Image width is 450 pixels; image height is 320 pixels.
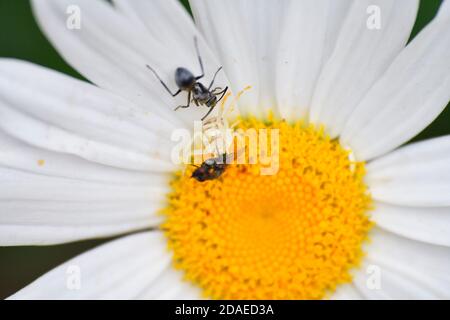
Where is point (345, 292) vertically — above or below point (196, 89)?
below

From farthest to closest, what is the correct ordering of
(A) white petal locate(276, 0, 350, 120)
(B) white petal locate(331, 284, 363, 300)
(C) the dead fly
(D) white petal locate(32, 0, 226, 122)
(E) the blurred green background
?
(E) the blurred green background < (B) white petal locate(331, 284, 363, 300) < (C) the dead fly < (A) white petal locate(276, 0, 350, 120) < (D) white petal locate(32, 0, 226, 122)

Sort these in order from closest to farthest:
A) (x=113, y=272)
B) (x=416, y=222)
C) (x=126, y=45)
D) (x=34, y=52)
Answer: (x=126, y=45), (x=416, y=222), (x=113, y=272), (x=34, y=52)

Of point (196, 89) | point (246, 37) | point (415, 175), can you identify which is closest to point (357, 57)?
point (246, 37)

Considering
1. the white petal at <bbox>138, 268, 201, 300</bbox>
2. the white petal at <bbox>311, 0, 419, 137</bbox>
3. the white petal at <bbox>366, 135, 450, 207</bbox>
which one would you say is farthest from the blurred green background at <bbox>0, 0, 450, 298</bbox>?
the white petal at <bbox>138, 268, 201, 300</bbox>

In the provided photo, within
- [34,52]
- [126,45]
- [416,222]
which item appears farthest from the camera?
[34,52]

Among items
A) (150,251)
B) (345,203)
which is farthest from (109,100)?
(345,203)

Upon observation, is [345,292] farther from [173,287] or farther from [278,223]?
[173,287]

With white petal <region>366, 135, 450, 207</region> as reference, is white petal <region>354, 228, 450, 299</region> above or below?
below

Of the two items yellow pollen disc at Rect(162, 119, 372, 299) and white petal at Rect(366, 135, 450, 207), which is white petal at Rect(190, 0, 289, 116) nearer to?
yellow pollen disc at Rect(162, 119, 372, 299)
